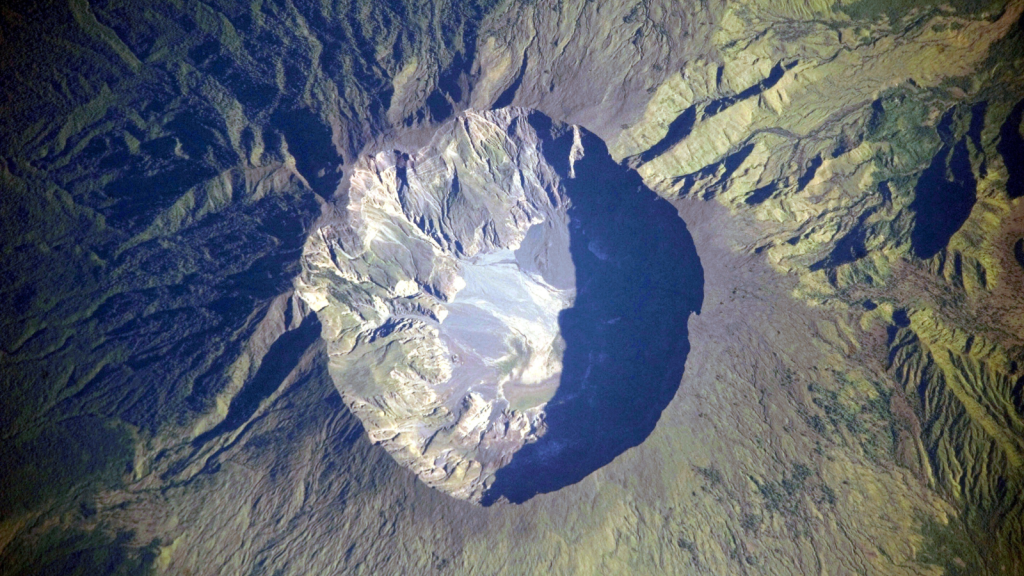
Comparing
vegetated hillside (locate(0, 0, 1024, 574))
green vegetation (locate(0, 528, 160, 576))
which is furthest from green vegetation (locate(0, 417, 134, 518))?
green vegetation (locate(0, 528, 160, 576))

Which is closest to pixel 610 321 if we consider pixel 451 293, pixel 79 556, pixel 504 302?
pixel 504 302

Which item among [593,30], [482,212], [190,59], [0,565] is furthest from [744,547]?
[190,59]

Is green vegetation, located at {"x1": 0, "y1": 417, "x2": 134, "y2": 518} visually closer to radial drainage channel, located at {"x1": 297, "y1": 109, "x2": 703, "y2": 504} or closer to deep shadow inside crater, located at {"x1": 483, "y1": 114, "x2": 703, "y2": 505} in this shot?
radial drainage channel, located at {"x1": 297, "y1": 109, "x2": 703, "y2": 504}

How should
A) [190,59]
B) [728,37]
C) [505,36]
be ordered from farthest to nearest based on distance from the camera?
[505,36]
[728,37]
[190,59]

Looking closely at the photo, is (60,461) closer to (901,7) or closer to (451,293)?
(451,293)

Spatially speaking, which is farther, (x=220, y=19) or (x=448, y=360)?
(x=448, y=360)

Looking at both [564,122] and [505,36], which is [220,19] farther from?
[564,122]

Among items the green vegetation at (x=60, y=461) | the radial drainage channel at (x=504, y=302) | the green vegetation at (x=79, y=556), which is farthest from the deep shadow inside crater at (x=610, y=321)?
the green vegetation at (x=60, y=461)
